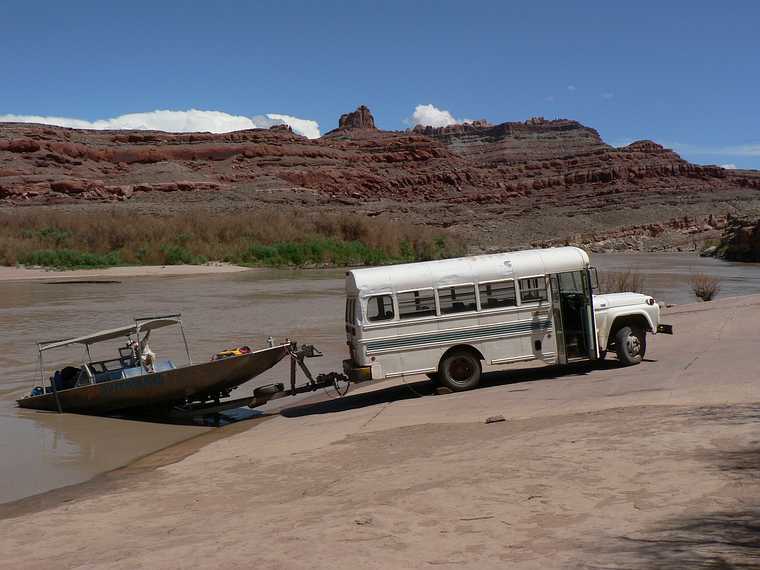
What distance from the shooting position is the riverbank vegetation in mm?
62719

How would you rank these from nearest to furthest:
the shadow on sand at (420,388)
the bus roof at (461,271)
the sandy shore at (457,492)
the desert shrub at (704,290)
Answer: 1. the sandy shore at (457,492)
2. the bus roof at (461,271)
3. the shadow on sand at (420,388)
4. the desert shrub at (704,290)

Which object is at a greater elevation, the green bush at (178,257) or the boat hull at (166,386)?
the green bush at (178,257)

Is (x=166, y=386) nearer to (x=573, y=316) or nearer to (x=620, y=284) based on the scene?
(x=573, y=316)

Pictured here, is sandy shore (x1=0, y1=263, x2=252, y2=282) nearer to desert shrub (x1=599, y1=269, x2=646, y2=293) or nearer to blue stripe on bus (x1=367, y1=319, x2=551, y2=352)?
desert shrub (x1=599, y1=269, x2=646, y2=293)

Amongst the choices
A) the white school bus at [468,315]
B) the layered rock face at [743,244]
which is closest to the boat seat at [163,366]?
the white school bus at [468,315]

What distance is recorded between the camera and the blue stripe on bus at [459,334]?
12961mm

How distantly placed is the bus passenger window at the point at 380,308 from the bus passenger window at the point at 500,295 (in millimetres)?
1611

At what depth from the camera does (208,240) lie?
7094 centimetres

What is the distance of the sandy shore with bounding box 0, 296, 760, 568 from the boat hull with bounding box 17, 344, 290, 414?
133 centimetres

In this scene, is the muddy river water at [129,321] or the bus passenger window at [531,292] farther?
the bus passenger window at [531,292]

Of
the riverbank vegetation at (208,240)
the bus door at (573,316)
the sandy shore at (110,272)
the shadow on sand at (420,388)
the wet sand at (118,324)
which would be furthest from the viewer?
the riverbank vegetation at (208,240)

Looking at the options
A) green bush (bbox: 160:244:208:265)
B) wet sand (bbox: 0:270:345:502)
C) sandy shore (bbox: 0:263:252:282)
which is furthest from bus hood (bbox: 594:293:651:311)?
green bush (bbox: 160:244:208:265)

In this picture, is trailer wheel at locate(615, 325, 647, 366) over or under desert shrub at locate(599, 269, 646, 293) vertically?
under

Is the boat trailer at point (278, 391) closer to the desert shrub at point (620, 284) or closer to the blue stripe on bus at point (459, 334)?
the blue stripe on bus at point (459, 334)
